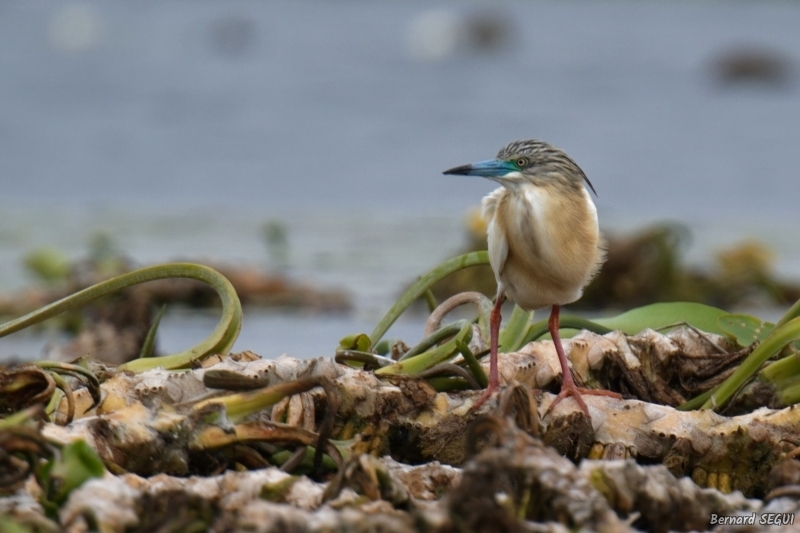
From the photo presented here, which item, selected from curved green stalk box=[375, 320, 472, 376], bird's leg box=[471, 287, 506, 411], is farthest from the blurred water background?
curved green stalk box=[375, 320, 472, 376]

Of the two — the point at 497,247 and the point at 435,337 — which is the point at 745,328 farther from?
the point at 435,337

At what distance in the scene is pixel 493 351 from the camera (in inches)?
110

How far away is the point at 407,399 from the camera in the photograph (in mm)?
2539

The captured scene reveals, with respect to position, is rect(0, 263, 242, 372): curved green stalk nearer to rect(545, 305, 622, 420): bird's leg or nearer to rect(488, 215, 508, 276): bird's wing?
rect(488, 215, 508, 276): bird's wing

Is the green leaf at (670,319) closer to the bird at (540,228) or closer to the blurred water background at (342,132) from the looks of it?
the bird at (540,228)

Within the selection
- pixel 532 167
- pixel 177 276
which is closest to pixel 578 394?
pixel 532 167

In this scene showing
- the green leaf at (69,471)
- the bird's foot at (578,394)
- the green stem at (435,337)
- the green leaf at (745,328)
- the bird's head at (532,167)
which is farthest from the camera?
the green leaf at (745,328)

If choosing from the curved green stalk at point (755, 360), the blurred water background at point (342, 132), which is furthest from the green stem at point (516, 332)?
the blurred water background at point (342, 132)

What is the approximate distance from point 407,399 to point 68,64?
15.2 m

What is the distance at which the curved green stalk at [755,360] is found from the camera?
2.62 m

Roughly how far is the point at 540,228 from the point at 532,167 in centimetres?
15

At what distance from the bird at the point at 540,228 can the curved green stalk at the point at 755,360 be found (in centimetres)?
35

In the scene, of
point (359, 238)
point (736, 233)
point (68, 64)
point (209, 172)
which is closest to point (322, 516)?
point (359, 238)

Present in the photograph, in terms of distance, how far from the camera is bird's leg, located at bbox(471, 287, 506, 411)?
8.43ft
